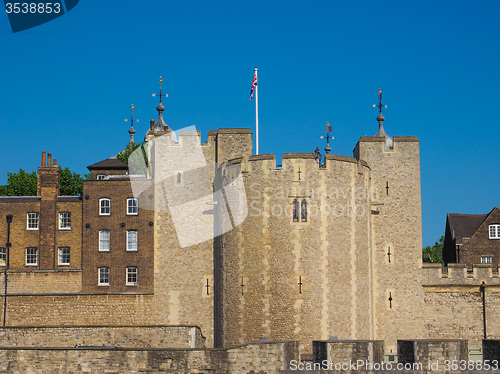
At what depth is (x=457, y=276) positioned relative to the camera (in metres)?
43.9

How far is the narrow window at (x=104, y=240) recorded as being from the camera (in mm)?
45594

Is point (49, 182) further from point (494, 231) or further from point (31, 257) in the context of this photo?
point (494, 231)

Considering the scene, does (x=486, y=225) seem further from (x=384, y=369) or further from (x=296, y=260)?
(x=384, y=369)

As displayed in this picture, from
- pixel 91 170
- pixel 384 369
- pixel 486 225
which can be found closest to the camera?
pixel 384 369

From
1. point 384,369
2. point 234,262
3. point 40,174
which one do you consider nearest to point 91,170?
point 40,174

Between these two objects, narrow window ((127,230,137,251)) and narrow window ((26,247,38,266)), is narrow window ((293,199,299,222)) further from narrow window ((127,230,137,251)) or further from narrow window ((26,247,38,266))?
narrow window ((26,247,38,266))

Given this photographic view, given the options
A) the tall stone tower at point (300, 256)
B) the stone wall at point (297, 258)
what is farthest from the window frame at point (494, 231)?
the stone wall at point (297, 258)

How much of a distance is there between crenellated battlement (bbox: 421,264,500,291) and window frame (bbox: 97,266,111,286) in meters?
17.3

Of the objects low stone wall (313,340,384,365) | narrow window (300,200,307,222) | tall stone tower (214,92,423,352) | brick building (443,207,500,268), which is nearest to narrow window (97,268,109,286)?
tall stone tower (214,92,423,352)

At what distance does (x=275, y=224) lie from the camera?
130ft

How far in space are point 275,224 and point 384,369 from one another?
47.8 ft

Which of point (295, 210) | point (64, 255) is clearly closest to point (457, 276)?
point (295, 210)

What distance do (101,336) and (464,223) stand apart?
102 ft

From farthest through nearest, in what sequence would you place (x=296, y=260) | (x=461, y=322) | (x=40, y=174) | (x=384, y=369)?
(x=40, y=174)
(x=461, y=322)
(x=296, y=260)
(x=384, y=369)
